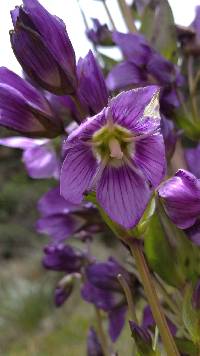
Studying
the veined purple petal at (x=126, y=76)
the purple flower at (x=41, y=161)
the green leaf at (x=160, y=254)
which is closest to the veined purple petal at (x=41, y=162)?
the purple flower at (x=41, y=161)

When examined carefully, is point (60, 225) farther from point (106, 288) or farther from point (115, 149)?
point (115, 149)

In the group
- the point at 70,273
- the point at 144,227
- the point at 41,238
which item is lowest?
the point at 41,238

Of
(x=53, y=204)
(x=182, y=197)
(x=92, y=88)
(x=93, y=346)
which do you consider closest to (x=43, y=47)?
(x=92, y=88)

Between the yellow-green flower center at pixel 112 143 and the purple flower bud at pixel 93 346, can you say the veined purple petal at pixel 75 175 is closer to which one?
the yellow-green flower center at pixel 112 143

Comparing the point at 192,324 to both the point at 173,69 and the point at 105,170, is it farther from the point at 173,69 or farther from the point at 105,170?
the point at 173,69

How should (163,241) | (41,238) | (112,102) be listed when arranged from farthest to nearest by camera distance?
(41,238) → (163,241) → (112,102)

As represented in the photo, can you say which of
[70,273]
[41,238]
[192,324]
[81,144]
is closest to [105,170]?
[81,144]
